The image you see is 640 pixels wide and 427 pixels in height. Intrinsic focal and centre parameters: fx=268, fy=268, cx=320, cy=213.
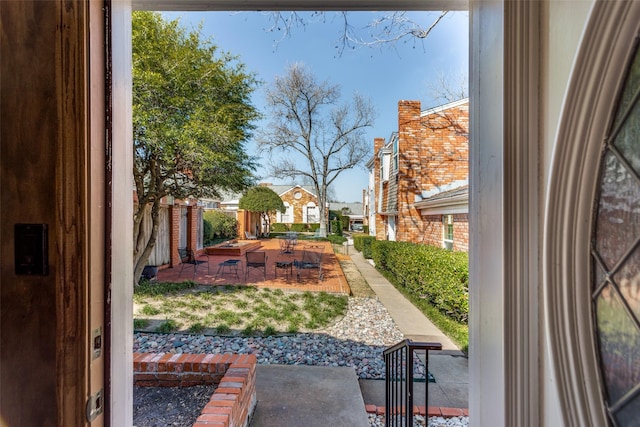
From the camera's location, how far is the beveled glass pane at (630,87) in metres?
0.51

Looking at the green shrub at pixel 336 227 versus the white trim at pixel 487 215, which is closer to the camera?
the white trim at pixel 487 215

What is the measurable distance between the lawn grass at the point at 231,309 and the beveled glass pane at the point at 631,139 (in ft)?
13.9

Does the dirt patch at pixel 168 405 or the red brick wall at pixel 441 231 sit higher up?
the red brick wall at pixel 441 231

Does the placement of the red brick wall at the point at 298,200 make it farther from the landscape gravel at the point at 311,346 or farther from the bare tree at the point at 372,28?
the bare tree at the point at 372,28

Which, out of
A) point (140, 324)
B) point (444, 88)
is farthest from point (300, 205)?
point (140, 324)

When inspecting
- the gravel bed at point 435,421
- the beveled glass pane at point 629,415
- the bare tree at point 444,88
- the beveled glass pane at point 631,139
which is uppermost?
the bare tree at point 444,88

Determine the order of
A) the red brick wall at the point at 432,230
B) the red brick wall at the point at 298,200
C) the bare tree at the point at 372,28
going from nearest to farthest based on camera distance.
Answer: the bare tree at the point at 372,28 → the red brick wall at the point at 432,230 → the red brick wall at the point at 298,200

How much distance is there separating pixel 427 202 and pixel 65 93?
7463mm

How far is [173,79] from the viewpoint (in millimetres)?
4848

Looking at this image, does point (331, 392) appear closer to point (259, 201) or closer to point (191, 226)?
point (191, 226)

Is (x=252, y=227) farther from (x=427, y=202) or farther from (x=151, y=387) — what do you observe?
(x=151, y=387)

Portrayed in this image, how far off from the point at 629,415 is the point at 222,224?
49.2 feet

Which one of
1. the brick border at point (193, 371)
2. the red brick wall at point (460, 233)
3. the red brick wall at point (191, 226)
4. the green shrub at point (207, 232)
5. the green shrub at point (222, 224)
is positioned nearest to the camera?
the brick border at point (193, 371)

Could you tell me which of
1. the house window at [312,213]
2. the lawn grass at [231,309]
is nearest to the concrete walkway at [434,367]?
the lawn grass at [231,309]
